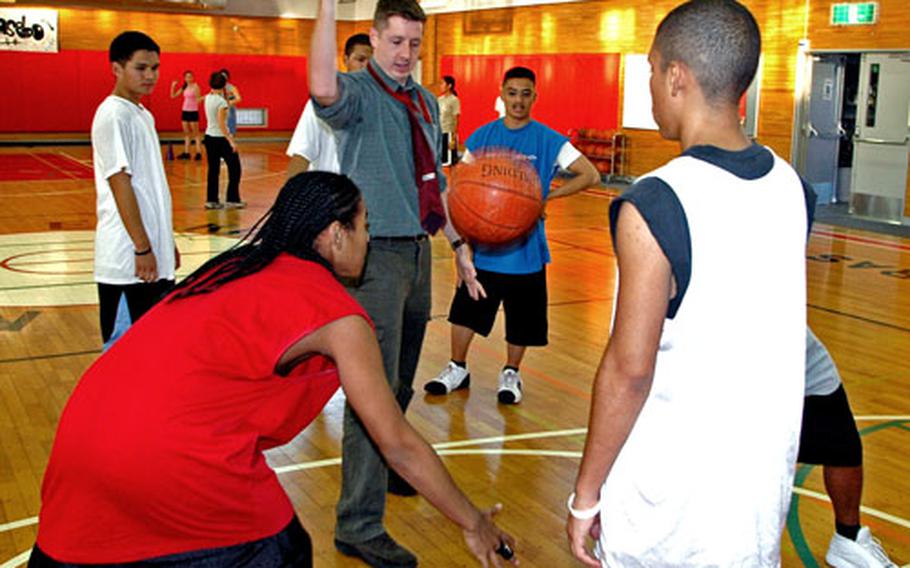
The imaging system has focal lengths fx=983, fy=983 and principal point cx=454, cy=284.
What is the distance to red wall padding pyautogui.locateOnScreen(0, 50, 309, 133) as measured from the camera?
22.4 m

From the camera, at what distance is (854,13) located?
43.5ft

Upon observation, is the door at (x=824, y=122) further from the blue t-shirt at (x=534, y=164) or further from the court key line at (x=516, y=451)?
the court key line at (x=516, y=451)

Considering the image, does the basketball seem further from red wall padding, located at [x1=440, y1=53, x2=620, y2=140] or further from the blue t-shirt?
red wall padding, located at [x1=440, y1=53, x2=620, y2=140]

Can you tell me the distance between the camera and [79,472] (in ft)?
6.31

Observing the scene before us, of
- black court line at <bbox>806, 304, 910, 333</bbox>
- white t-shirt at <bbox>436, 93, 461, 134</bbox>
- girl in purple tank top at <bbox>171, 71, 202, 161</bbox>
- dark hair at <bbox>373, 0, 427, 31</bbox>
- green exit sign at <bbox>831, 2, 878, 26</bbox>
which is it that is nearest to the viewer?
dark hair at <bbox>373, 0, 427, 31</bbox>

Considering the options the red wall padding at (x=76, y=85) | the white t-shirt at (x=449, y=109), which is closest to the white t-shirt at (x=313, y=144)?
the white t-shirt at (x=449, y=109)

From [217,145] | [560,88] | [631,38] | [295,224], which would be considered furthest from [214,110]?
[295,224]

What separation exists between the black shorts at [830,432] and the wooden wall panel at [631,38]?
11.9 m

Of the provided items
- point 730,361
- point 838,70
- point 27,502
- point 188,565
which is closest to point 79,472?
point 188,565

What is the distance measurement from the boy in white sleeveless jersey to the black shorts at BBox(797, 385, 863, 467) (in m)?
1.48

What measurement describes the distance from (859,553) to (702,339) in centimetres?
218

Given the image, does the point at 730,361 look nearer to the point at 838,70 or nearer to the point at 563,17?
the point at 838,70

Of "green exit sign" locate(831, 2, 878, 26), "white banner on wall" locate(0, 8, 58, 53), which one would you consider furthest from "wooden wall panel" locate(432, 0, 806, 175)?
"white banner on wall" locate(0, 8, 58, 53)

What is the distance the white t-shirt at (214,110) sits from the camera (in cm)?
1292
